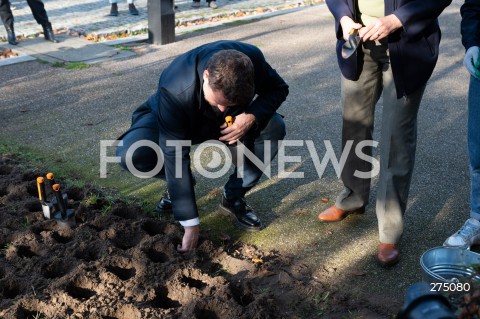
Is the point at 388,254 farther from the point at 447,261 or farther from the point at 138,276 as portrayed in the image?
the point at 138,276

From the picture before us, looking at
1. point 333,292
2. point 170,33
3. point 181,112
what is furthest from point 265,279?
point 170,33

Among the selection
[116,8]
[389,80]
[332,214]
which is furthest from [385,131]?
[116,8]

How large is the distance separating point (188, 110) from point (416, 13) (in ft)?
4.64

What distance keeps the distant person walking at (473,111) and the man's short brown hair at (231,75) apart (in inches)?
53.6

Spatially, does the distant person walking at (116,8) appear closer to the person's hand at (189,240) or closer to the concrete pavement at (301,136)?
the concrete pavement at (301,136)

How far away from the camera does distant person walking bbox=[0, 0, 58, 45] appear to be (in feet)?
28.6

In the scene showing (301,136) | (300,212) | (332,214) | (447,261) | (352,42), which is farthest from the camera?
(301,136)

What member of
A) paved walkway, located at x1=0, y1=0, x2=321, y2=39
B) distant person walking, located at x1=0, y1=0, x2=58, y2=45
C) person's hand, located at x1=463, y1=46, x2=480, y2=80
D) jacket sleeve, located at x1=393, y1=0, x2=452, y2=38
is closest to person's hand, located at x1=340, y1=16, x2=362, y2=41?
jacket sleeve, located at x1=393, y1=0, x2=452, y2=38

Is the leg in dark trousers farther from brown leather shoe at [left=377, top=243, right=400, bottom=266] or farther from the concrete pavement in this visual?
brown leather shoe at [left=377, top=243, right=400, bottom=266]

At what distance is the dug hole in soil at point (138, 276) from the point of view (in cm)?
329

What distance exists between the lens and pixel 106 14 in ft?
36.8

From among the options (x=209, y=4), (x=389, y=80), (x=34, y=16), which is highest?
(x=389, y=80)

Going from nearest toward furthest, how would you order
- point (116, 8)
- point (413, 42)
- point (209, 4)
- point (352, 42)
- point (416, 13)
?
point (416, 13), point (413, 42), point (352, 42), point (116, 8), point (209, 4)

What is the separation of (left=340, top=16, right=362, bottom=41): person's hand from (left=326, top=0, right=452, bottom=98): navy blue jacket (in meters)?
0.19
